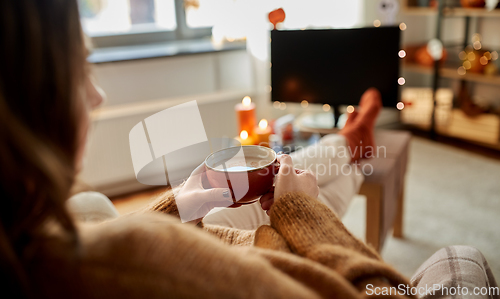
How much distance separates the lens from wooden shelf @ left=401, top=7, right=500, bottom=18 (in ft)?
8.19

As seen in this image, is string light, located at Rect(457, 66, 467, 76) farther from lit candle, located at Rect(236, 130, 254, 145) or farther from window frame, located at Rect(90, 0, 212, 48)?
lit candle, located at Rect(236, 130, 254, 145)

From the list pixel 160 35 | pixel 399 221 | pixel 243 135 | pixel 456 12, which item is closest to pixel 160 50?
pixel 160 35

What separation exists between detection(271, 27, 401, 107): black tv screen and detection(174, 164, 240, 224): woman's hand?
3.76 ft

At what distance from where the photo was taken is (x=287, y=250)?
0.58 meters

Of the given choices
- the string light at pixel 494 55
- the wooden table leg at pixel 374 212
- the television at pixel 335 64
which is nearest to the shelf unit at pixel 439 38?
the string light at pixel 494 55

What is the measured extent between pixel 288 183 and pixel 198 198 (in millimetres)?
153

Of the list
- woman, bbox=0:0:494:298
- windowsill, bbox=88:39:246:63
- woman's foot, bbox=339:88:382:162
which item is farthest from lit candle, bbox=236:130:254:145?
woman, bbox=0:0:494:298

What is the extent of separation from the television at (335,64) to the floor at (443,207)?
584 mm

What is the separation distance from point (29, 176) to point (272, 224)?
1.23 ft

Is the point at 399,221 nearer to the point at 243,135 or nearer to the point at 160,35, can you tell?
the point at 243,135

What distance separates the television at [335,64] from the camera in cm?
170

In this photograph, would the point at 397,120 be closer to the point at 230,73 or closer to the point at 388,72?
the point at 230,73

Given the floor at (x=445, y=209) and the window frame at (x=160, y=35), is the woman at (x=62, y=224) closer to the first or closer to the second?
the floor at (x=445, y=209)

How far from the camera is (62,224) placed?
1.21 ft
